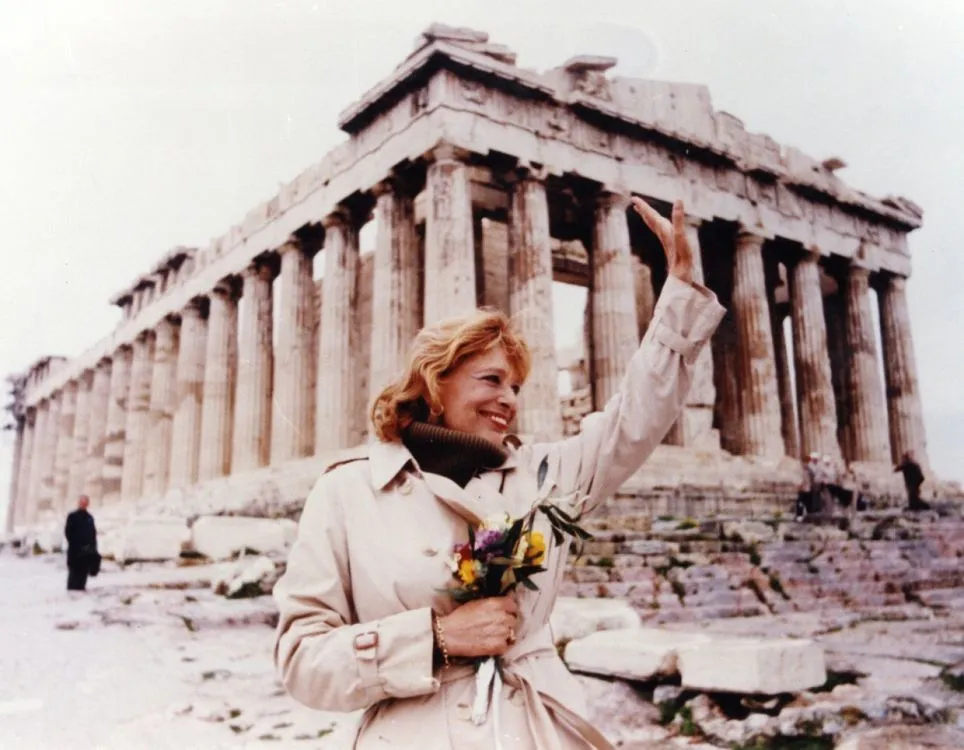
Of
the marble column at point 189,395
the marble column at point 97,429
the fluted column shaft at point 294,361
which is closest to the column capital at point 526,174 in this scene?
the fluted column shaft at point 294,361

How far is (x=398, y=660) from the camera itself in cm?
182

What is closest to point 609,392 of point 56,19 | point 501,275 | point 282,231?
point 501,275

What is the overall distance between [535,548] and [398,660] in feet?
1.25

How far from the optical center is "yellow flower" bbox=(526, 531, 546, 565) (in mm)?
1886

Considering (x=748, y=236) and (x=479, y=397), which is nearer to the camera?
(x=479, y=397)

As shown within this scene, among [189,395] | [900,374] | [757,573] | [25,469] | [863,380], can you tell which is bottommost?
[757,573]

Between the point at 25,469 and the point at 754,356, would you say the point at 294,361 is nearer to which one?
the point at 754,356

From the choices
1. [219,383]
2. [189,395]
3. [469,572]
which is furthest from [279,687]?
[189,395]

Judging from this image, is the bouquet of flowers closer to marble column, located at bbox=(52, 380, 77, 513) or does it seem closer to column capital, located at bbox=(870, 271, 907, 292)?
column capital, located at bbox=(870, 271, 907, 292)

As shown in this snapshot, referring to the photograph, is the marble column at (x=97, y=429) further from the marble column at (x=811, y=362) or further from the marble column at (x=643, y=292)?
the marble column at (x=811, y=362)

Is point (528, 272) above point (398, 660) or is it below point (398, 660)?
above

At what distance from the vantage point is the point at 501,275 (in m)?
20.3

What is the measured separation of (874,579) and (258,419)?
14.5 m

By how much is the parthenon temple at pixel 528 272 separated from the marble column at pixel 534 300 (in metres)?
0.04
